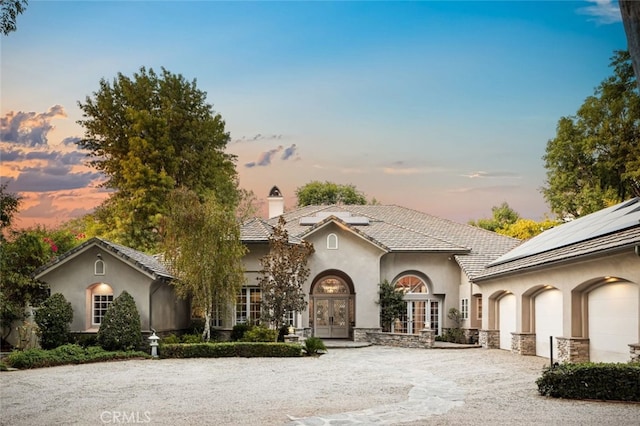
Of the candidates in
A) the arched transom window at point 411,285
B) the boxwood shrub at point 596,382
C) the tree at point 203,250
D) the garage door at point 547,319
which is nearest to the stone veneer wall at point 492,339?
the garage door at point 547,319

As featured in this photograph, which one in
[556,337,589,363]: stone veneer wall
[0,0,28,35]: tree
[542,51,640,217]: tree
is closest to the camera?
[0,0,28,35]: tree

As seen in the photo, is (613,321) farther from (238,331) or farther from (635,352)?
(238,331)

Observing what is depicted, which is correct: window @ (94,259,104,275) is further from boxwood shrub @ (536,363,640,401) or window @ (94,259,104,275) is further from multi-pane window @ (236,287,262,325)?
boxwood shrub @ (536,363,640,401)

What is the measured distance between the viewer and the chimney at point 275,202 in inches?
1554

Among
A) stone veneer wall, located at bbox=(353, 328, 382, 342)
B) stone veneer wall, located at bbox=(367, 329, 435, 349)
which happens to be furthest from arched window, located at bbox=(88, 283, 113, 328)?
stone veneer wall, located at bbox=(367, 329, 435, 349)

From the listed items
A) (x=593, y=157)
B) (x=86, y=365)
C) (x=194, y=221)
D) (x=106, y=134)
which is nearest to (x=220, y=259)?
(x=194, y=221)

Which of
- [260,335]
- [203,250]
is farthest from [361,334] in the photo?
[203,250]

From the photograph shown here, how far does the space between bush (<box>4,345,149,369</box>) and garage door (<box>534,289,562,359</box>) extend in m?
13.5

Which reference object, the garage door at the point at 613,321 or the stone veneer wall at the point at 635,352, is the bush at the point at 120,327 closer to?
the garage door at the point at 613,321

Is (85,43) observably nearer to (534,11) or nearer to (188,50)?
(188,50)

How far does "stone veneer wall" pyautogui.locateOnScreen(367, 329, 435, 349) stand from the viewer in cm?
2850

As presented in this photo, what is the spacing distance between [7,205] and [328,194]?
140ft

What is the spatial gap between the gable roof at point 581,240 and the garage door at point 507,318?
3.97ft

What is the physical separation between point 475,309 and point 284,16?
16.1 m
